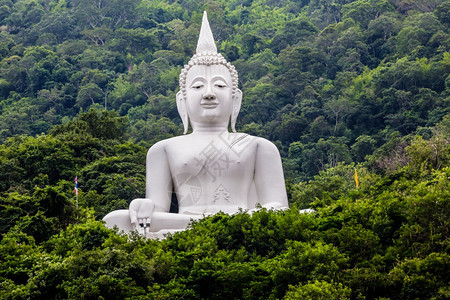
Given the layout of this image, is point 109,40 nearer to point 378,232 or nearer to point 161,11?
point 161,11

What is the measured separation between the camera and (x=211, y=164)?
12.2 m

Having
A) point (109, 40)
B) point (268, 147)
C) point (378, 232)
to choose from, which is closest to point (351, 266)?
point (378, 232)

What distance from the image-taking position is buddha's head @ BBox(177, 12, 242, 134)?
1245cm

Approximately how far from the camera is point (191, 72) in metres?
12.7

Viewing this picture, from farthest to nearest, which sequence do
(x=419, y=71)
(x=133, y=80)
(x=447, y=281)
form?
(x=133, y=80) → (x=419, y=71) → (x=447, y=281)

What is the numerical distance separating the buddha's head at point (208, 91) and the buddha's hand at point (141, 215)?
69.8 inches

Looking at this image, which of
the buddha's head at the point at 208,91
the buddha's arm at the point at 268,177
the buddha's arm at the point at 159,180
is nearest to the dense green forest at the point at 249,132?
the buddha's arm at the point at 268,177

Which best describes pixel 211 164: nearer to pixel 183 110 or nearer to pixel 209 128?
pixel 209 128

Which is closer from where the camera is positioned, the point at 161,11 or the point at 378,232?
the point at 378,232

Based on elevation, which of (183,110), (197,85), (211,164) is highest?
(197,85)

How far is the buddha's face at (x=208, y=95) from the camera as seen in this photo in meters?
12.4

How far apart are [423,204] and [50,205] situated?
19.0 feet

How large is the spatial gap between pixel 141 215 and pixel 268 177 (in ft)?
6.52

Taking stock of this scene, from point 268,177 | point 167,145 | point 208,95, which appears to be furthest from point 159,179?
point 268,177
